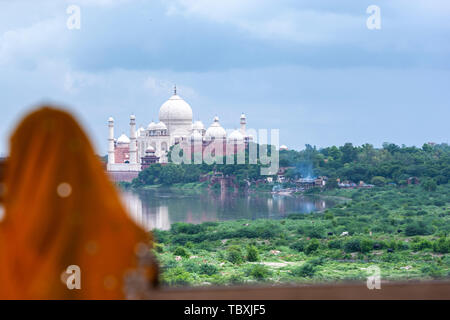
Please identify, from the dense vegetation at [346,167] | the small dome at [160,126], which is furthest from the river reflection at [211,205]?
the small dome at [160,126]

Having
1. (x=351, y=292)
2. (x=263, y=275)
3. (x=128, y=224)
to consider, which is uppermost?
(x=128, y=224)

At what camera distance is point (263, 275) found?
7148 mm

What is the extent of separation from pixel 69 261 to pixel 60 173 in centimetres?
8

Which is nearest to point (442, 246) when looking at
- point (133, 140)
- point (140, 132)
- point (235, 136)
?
point (235, 136)

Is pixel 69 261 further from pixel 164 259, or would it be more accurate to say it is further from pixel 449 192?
pixel 449 192

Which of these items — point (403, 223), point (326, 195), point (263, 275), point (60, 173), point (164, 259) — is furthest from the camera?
point (326, 195)

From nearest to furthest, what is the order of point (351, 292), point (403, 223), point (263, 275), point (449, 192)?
1. point (351, 292)
2. point (263, 275)
3. point (403, 223)
4. point (449, 192)

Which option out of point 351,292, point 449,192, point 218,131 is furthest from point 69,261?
point 218,131

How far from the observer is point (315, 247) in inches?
365

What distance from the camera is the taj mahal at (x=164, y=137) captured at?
72.2 ft

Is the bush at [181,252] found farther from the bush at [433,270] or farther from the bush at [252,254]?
the bush at [433,270]

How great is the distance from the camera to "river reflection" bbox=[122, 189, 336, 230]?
567 inches

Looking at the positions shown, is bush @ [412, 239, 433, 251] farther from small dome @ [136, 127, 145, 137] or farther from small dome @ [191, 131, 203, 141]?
small dome @ [136, 127, 145, 137]
